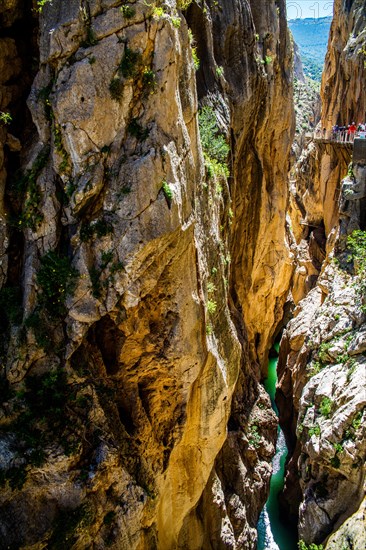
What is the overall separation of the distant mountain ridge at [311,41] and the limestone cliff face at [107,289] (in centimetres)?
11957

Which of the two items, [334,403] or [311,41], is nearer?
[334,403]

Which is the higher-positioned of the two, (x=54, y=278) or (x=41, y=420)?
(x=54, y=278)

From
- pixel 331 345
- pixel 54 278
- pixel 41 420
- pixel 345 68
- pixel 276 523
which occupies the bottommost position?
pixel 276 523

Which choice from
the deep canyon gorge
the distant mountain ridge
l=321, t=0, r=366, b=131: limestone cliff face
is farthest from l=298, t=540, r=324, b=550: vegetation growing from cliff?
the distant mountain ridge

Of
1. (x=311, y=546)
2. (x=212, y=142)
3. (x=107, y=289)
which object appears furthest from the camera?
(x=212, y=142)

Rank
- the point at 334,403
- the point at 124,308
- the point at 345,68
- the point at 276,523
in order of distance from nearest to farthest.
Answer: the point at 124,308, the point at 334,403, the point at 276,523, the point at 345,68

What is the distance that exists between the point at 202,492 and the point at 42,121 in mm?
12735

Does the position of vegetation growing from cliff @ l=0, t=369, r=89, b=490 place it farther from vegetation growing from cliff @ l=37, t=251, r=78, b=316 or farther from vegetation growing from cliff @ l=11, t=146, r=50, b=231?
vegetation growing from cliff @ l=11, t=146, r=50, b=231

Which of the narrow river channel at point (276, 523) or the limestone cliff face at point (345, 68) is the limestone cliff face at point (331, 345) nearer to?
the limestone cliff face at point (345, 68)

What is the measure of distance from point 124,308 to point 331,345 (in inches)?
394

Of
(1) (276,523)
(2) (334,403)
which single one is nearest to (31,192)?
(2) (334,403)

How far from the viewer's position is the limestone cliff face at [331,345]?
14125mm

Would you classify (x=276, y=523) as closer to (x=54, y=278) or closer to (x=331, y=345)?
(x=331, y=345)

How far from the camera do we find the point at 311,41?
127 metres
